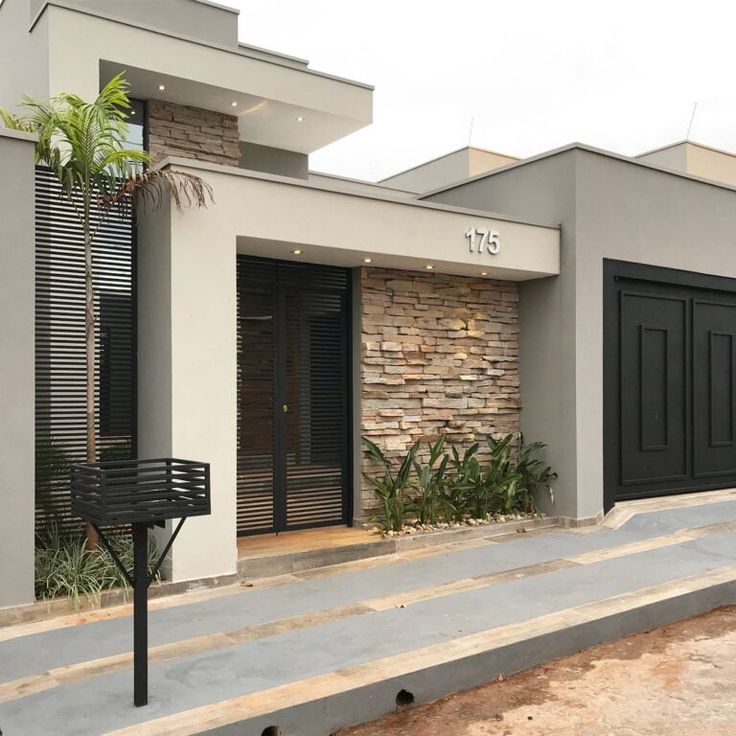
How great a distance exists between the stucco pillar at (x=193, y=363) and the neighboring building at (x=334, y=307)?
17 mm

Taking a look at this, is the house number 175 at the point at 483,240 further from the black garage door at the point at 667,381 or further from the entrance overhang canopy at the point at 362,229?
the black garage door at the point at 667,381

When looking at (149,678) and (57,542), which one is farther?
(57,542)

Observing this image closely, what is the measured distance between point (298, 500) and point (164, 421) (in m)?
1.90

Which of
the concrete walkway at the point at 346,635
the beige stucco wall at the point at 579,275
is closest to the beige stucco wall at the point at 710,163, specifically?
the beige stucco wall at the point at 579,275

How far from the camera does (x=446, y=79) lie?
2161 centimetres

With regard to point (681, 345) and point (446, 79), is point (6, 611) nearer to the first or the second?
point (681, 345)

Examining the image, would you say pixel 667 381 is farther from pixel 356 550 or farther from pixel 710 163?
pixel 710 163

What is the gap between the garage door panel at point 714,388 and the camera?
9219 millimetres

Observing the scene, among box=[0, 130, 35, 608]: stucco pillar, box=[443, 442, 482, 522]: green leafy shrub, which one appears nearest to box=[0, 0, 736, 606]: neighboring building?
box=[0, 130, 35, 608]: stucco pillar

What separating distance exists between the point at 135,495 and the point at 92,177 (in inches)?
121

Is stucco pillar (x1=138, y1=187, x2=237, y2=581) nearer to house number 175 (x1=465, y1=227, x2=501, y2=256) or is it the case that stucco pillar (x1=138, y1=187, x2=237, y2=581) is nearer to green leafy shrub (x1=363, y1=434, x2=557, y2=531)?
green leafy shrub (x1=363, y1=434, x2=557, y2=531)

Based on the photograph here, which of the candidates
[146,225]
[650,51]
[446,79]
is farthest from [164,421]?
[446,79]

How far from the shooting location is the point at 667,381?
29.1 feet

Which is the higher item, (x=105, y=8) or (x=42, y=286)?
(x=105, y=8)
